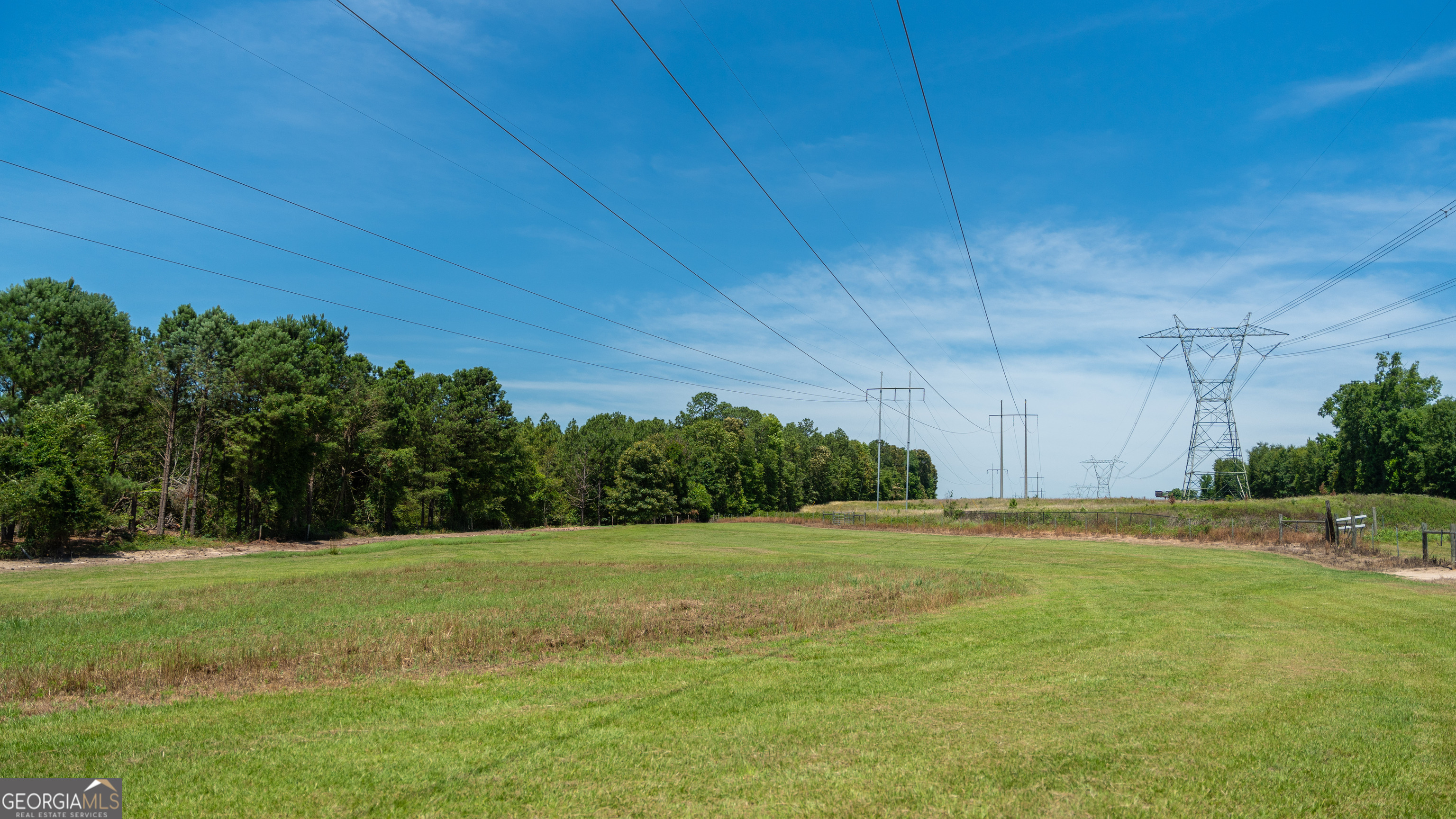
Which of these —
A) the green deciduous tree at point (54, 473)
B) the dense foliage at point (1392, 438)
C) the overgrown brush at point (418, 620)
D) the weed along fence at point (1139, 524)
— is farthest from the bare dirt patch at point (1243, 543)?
the dense foliage at point (1392, 438)

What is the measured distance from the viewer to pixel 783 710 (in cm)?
959

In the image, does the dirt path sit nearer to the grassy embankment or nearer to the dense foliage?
the grassy embankment

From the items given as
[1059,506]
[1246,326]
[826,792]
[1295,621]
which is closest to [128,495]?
[826,792]

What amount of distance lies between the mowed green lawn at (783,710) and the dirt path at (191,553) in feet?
61.4

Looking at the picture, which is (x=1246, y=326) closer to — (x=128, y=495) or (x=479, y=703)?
(x=479, y=703)

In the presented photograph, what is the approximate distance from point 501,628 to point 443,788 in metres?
8.35

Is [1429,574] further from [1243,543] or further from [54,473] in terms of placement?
[54,473]

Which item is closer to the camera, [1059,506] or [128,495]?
[128,495]

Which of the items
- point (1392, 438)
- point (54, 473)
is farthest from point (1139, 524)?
point (54, 473)

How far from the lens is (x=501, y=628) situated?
14.8 m

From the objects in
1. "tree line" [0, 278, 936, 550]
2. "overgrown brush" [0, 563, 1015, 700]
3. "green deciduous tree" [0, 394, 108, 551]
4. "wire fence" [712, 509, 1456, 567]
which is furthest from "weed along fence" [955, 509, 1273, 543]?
"green deciduous tree" [0, 394, 108, 551]

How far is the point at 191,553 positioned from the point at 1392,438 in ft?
425

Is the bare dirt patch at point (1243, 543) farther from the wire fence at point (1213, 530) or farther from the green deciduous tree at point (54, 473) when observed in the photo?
the green deciduous tree at point (54, 473)

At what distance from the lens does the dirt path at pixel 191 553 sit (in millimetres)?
35562
